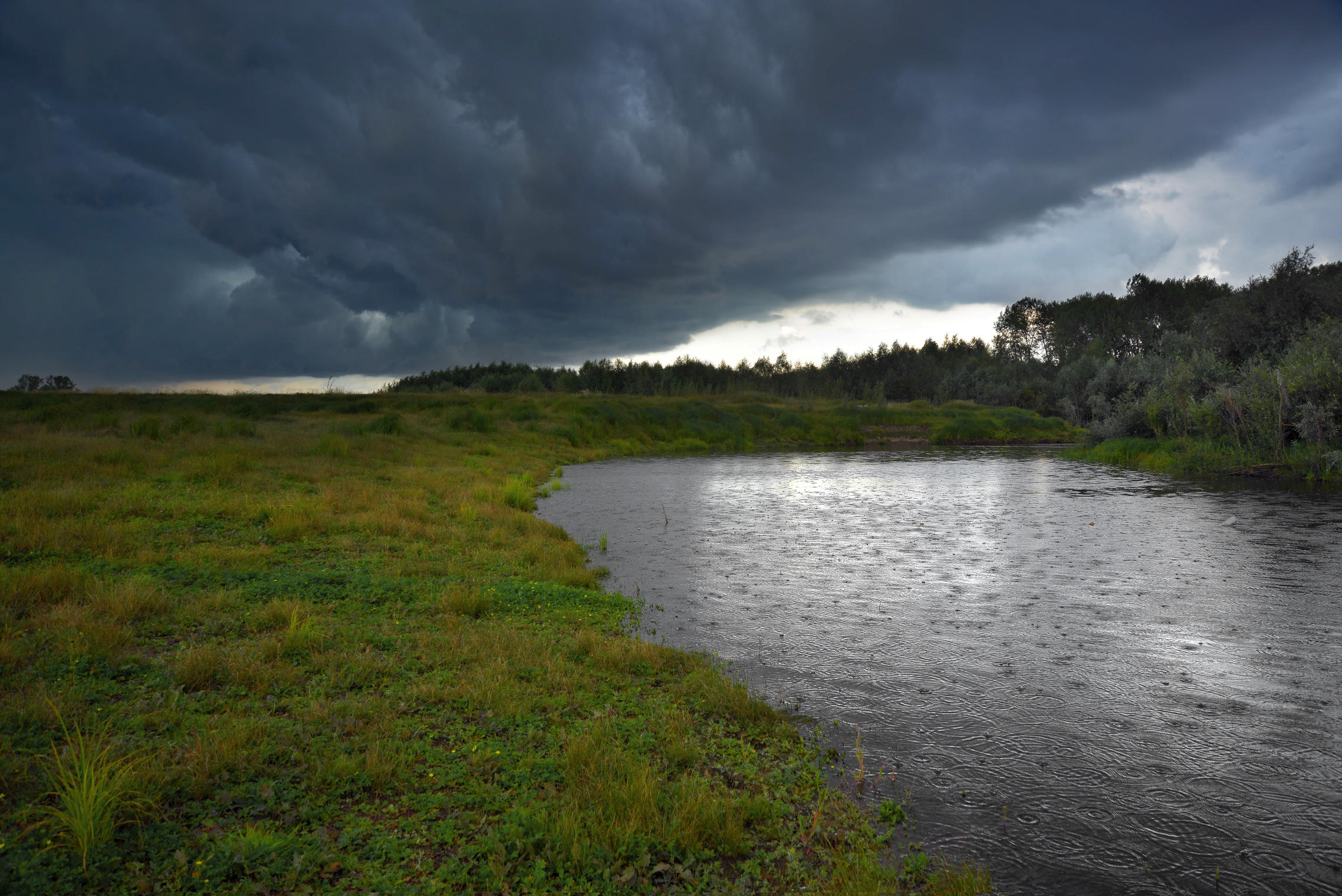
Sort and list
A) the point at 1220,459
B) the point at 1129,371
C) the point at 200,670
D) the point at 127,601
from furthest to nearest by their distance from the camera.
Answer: the point at 1129,371 < the point at 1220,459 < the point at 127,601 < the point at 200,670

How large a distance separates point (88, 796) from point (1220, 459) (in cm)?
3220

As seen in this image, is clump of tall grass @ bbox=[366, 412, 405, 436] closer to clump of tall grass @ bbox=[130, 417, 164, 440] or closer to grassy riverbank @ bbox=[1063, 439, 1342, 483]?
clump of tall grass @ bbox=[130, 417, 164, 440]

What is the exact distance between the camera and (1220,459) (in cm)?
2488

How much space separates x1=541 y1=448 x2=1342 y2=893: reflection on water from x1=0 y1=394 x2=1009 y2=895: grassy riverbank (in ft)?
2.98

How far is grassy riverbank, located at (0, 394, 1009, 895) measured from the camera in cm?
392

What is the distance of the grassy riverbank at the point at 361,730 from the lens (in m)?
3.92

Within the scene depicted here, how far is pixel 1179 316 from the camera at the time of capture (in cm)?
9256

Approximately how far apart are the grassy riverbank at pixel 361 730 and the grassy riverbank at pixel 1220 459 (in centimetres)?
2475

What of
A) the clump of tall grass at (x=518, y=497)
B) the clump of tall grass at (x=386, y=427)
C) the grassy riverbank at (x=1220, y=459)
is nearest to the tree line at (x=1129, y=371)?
the grassy riverbank at (x=1220, y=459)

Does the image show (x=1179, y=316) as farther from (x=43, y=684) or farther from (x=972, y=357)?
(x=43, y=684)

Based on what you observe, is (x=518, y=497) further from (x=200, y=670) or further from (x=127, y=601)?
(x=200, y=670)

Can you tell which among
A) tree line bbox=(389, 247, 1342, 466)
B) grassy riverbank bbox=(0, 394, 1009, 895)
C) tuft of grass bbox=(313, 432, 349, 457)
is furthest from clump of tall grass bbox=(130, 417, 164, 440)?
tree line bbox=(389, 247, 1342, 466)

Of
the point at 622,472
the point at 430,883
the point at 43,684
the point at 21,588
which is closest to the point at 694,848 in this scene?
the point at 430,883

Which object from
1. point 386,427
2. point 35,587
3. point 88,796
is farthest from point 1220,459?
point 386,427
